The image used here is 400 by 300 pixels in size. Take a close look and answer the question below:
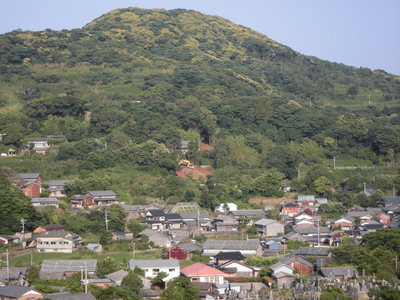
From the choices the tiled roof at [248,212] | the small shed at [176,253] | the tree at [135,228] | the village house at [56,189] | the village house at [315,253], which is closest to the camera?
the village house at [315,253]

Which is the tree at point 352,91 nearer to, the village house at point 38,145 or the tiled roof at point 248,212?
the tiled roof at point 248,212

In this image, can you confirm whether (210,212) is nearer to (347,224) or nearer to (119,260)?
(347,224)

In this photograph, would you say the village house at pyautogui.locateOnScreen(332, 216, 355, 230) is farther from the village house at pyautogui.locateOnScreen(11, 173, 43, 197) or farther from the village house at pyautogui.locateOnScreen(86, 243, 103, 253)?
the village house at pyautogui.locateOnScreen(11, 173, 43, 197)

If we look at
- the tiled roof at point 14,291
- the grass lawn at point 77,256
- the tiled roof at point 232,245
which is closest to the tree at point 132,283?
the tiled roof at point 14,291

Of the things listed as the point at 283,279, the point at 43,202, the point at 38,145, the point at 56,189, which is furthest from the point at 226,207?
the point at 283,279

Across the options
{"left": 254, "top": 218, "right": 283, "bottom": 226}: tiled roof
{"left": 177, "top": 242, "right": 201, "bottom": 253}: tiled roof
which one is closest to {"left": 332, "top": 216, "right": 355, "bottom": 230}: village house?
{"left": 254, "top": 218, "right": 283, "bottom": 226}: tiled roof

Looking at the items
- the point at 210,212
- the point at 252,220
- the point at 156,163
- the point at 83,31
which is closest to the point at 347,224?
the point at 252,220
